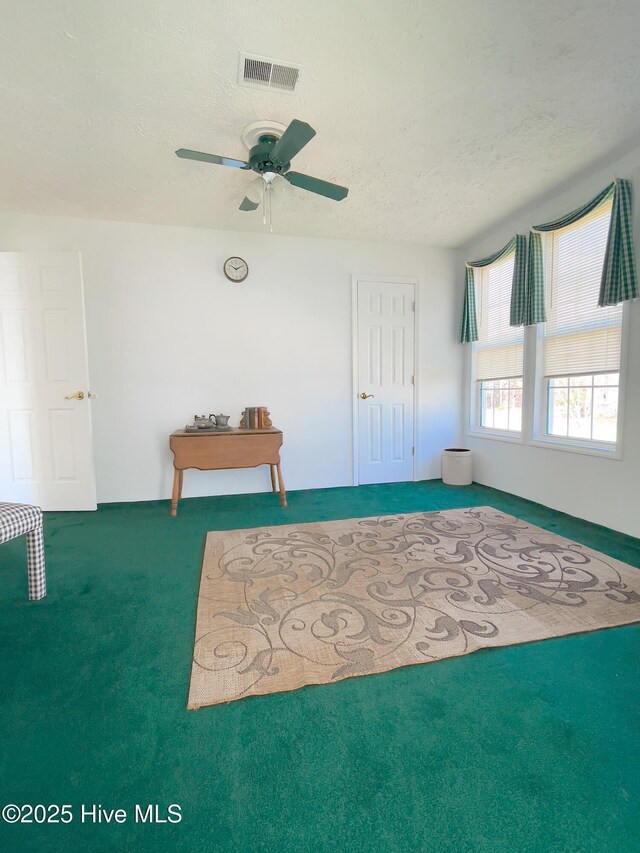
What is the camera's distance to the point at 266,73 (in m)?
1.80

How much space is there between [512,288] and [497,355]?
680 mm

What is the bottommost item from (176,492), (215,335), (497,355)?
(176,492)

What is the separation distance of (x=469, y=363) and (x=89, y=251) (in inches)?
153

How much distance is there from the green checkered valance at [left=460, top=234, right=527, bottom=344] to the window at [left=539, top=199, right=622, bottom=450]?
199mm

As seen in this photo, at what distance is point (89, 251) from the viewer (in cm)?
339

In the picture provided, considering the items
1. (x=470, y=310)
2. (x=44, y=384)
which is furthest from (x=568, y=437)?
(x=44, y=384)

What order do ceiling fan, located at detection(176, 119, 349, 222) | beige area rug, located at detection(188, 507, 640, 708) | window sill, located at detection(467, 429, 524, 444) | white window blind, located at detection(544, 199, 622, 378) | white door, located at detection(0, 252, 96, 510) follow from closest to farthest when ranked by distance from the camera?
beige area rug, located at detection(188, 507, 640, 708)
ceiling fan, located at detection(176, 119, 349, 222)
white window blind, located at detection(544, 199, 622, 378)
white door, located at detection(0, 252, 96, 510)
window sill, located at detection(467, 429, 524, 444)

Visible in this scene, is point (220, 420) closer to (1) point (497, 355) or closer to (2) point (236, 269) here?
(2) point (236, 269)

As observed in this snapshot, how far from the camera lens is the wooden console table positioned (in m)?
3.20

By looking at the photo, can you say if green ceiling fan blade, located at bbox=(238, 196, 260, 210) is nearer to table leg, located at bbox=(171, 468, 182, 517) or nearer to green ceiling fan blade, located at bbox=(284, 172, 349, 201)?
green ceiling fan blade, located at bbox=(284, 172, 349, 201)

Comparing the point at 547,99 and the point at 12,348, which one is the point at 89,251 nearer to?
the point at 12,348

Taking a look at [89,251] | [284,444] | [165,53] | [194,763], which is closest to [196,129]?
[165,53]

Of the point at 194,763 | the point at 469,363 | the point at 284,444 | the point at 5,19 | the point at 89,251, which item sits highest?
the point at 5,19

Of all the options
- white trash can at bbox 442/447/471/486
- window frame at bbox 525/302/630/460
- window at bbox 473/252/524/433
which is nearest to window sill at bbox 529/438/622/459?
window frame at bbox 525/302/630/460
